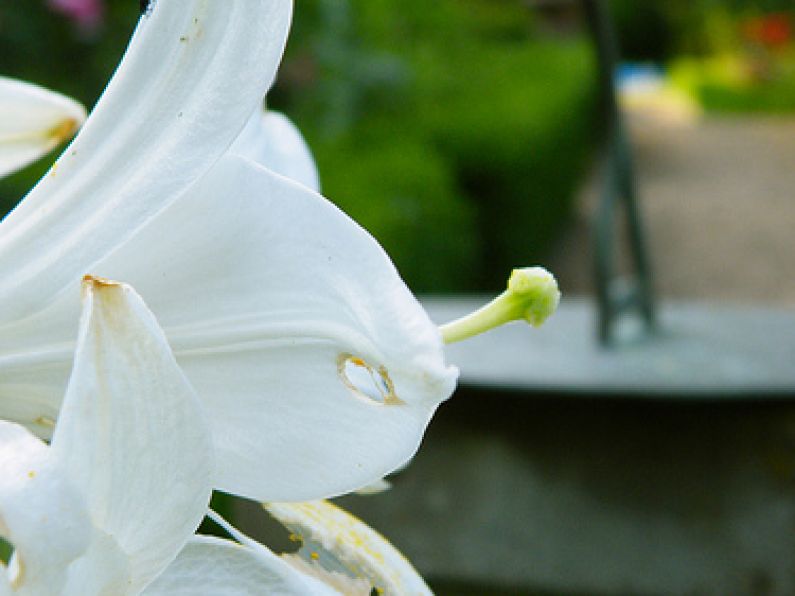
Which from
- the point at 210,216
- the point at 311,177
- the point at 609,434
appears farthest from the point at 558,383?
the point at 210,216

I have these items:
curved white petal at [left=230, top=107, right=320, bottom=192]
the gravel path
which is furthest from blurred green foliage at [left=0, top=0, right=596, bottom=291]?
curved white petal at [left=230, top=107, right=320, bottom=192]

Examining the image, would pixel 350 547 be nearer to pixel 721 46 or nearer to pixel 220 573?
pixel 220 573

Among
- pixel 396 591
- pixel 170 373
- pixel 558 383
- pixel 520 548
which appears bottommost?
pixel 520 548

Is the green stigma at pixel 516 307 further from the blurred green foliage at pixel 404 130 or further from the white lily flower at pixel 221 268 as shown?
the blurred green foliage at pixel 404 130

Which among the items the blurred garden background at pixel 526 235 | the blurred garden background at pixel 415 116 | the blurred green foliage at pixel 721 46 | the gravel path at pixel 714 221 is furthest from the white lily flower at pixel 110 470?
the blurred green foliage at pixel 721 46

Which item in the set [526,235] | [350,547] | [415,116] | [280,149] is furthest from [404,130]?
[350,547]

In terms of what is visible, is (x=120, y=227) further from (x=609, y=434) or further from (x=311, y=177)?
(x=609, y=434)

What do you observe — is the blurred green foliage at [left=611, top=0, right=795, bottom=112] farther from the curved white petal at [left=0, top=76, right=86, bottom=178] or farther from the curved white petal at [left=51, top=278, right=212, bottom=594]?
the curved white petal at [left=51, top=278, right=212, bottom=594]
